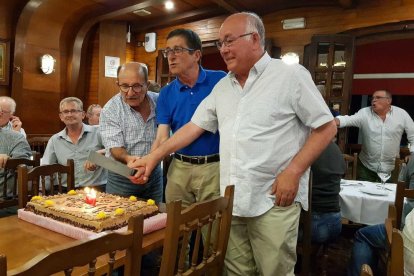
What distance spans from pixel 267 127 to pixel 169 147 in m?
0.59

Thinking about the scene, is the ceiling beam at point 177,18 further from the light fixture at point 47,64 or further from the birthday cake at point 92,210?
the birthday cake at point 92,210

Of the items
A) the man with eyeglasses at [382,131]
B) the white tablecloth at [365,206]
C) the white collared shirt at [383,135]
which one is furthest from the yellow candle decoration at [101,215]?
the white collared shirt at [383,135]

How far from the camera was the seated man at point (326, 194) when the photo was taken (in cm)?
241

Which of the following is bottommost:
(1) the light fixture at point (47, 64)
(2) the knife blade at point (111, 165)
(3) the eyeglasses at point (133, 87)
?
(2) the knife blade at point (111, 165)

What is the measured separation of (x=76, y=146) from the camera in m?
3.11

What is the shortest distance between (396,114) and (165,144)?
3.69 m

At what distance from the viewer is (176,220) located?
3.86 ft

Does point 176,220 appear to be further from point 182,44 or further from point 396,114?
point 396,114

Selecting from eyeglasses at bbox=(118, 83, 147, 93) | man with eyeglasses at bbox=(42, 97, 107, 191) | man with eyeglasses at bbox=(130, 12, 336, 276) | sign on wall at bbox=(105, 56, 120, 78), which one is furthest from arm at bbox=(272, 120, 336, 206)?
sign on wall at bbox=(105, 56, 120, 78)

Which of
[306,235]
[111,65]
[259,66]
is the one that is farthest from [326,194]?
[111,65]

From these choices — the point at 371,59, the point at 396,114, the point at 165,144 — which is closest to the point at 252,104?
the point at 165,144

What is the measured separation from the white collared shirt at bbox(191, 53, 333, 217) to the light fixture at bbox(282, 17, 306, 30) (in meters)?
4.15

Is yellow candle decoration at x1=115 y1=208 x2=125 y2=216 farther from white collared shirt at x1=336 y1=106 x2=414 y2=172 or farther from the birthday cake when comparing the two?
→ white collared shirt at x1=336 y1=106 x2=414 y2=172

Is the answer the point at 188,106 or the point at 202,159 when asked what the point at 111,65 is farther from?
the point at 202,159
